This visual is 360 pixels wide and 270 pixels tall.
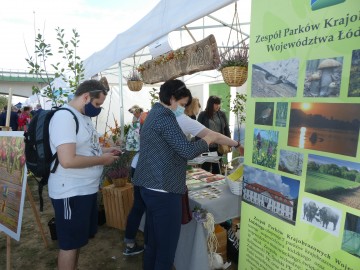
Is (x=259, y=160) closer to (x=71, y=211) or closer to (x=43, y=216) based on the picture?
(x=71, y=211)

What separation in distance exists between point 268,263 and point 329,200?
489mm

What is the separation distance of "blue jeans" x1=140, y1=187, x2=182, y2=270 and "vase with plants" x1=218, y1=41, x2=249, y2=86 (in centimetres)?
137

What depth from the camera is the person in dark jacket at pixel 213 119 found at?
3.88 metres

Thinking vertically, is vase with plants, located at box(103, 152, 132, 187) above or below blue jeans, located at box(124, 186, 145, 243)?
above

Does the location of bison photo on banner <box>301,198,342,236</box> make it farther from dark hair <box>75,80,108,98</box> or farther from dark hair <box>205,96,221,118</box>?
dark hair <box>205,96,221,118</box>

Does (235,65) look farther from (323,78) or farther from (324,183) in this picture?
(324,183)

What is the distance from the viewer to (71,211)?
1585 mm

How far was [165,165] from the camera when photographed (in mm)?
1529

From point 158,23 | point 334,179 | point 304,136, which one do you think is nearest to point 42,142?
point 158,23

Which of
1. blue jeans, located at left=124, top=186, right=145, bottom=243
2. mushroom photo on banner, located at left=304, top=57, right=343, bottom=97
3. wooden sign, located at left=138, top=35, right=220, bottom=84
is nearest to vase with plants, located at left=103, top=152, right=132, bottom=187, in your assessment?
blue jeans, located at left=124, top=186, right=145, bottom=243

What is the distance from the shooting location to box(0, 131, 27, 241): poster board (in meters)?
2.21

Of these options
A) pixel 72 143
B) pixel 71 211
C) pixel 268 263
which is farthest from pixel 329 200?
pixel 71 211

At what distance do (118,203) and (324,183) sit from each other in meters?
2.38

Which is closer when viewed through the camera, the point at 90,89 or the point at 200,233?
the point at 90,89
